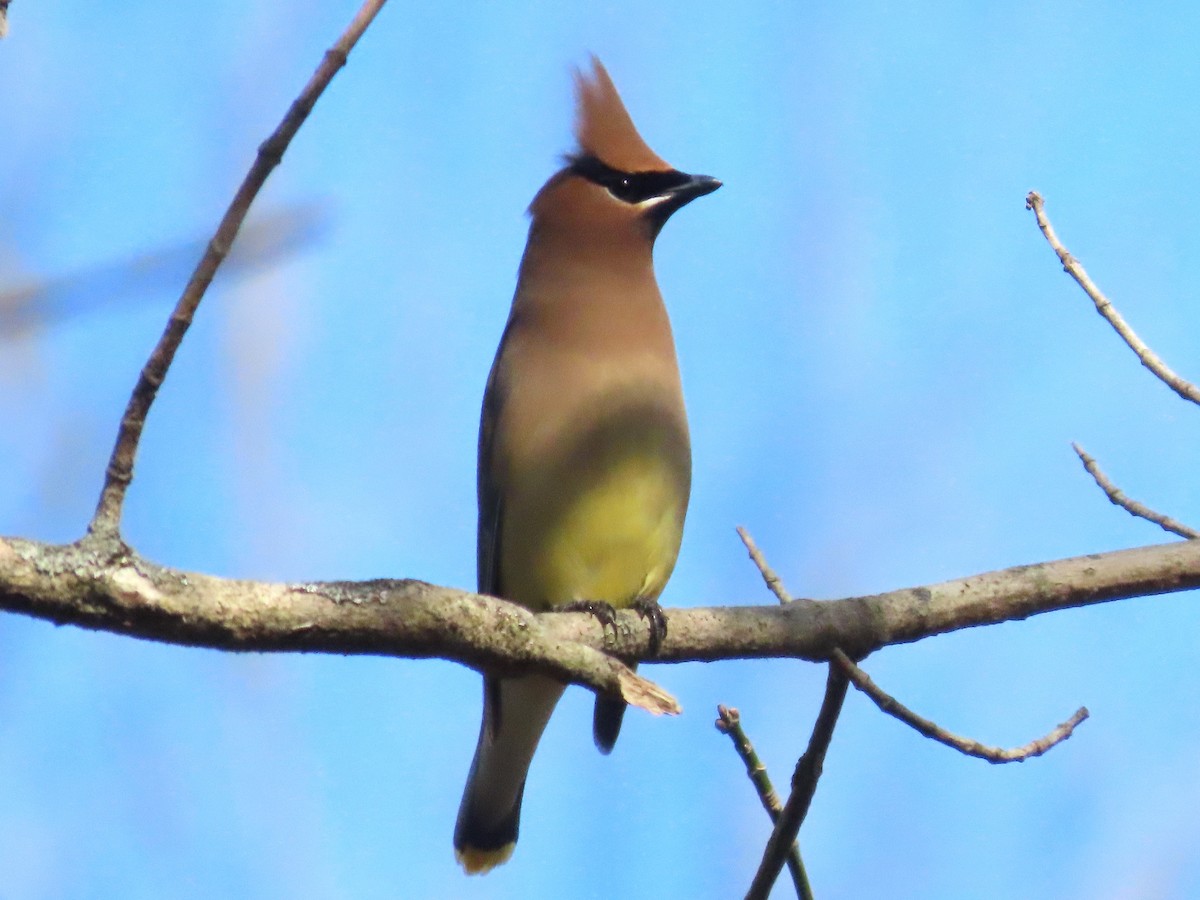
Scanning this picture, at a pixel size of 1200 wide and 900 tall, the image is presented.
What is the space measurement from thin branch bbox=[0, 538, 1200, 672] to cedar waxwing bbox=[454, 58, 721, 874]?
0.70 m

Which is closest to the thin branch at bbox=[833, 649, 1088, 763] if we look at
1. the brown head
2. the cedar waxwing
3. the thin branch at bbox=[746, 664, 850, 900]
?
the thin branch at bbox=[746, 664, 850, 900]

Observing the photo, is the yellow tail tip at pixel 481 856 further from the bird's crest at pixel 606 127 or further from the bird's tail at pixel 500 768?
the bird's crest at pixel 606 127

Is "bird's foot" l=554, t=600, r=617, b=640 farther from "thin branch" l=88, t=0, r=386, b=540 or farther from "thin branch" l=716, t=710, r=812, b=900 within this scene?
"thin branch" l=88, t=0, r=386, b=540

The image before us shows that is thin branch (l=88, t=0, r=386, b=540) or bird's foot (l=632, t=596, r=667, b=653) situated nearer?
thin branch (l=88, t=0, r=386, b=540)

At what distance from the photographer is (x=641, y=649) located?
10.8 ft

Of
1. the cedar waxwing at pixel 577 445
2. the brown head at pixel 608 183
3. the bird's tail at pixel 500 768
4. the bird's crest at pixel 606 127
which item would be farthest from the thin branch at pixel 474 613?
the bird's crest at pixel 606 127

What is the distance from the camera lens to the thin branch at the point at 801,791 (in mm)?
2801

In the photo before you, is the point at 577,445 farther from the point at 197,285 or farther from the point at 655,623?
the point at 197,285

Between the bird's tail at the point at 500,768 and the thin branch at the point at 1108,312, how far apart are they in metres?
1.86

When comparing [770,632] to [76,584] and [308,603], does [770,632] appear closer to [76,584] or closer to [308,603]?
[308,603]

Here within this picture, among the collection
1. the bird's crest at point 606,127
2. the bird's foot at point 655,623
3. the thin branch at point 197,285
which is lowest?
the bird's foot at point 655,623

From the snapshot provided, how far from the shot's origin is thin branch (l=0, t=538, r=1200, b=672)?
2148 millimetres

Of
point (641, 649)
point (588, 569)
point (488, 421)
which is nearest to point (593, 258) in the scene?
point (488, 421)

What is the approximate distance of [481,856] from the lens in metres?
4.96
